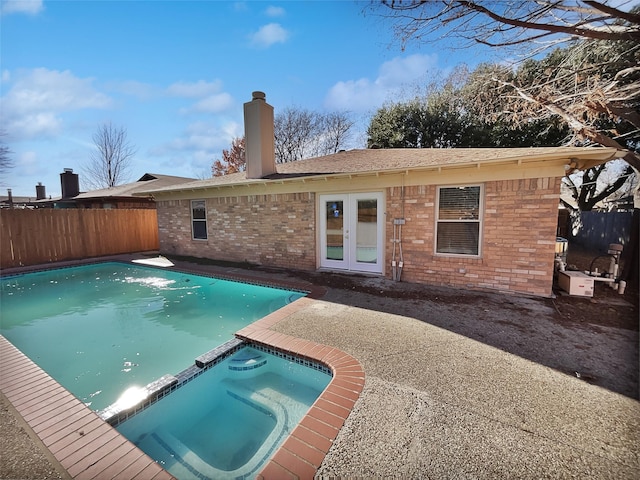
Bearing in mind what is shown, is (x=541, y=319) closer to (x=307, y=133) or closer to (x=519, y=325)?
(x=519, y=325)

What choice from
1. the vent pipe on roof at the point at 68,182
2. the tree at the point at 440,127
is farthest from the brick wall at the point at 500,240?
the vent pipe on roof at the point at 68,182

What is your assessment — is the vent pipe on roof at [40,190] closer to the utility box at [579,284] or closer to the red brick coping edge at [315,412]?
the red brick coping edge at [315,412]

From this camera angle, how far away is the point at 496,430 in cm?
211

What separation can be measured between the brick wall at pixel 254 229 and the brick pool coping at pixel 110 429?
5155mm

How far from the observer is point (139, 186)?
58.5 feet

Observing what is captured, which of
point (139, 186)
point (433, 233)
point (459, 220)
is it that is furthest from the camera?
point (139, 186)

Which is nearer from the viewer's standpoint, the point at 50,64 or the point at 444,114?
the point at 50,64

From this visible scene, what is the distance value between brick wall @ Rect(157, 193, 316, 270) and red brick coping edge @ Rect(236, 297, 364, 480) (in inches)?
180

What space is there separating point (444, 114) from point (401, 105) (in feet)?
8.70

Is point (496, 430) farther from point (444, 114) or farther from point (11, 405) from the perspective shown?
point (444, 114)

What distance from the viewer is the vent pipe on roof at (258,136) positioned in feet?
30.5

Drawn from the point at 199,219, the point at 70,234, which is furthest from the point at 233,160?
the point at 199,219

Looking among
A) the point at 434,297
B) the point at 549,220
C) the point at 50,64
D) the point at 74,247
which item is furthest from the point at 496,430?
the point at 74,247

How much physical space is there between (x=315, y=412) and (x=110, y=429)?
167 cm
